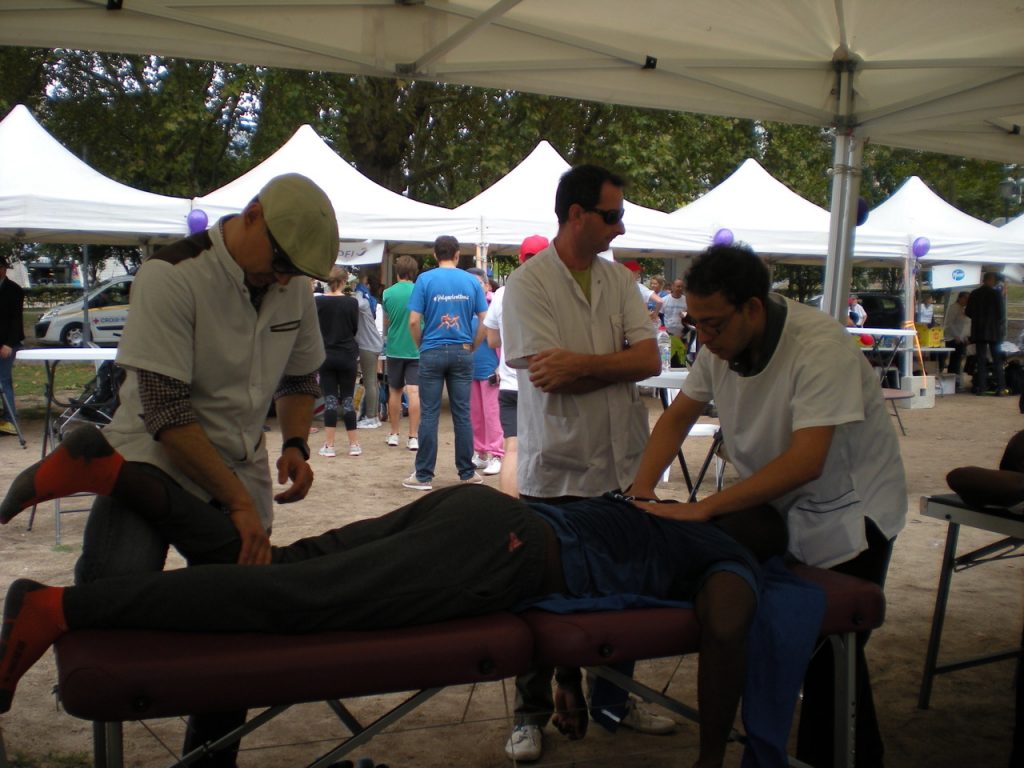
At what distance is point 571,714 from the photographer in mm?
3086

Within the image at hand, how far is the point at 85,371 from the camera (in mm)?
18594

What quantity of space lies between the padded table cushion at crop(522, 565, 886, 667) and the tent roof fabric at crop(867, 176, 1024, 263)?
13065 mm

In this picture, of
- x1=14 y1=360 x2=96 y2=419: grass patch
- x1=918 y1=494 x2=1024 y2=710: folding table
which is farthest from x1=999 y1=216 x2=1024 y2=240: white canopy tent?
x1=14 y1=360 x2=96 y2=419: grass patch

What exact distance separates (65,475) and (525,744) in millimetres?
1672

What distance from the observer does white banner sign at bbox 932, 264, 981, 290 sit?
1584cm

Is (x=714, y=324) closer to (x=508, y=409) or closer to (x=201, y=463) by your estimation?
(x=201, y=463)

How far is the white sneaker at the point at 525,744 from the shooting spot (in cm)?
306

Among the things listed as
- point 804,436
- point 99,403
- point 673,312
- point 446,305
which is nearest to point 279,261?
point 804,436

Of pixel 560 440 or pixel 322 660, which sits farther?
pixel 560 440

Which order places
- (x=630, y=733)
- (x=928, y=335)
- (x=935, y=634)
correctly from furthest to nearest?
(x=928, y=335) → (x=935, y=634) → (x=630, y=733)

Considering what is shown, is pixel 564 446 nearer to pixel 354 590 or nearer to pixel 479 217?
pixel 354 590

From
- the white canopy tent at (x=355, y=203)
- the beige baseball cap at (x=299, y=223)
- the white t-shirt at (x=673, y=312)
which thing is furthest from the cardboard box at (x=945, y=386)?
the beige baseball cap at (x=299, y=223)

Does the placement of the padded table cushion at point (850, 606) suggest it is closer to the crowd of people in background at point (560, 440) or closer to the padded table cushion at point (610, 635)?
the crowd of people in background at point (560, 440)

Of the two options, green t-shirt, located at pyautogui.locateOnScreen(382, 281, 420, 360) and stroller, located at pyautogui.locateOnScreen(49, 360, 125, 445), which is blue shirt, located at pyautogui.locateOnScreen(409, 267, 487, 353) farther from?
stroller, located at pyautogui.locateOnScreen(49, 360, 125, 445)
